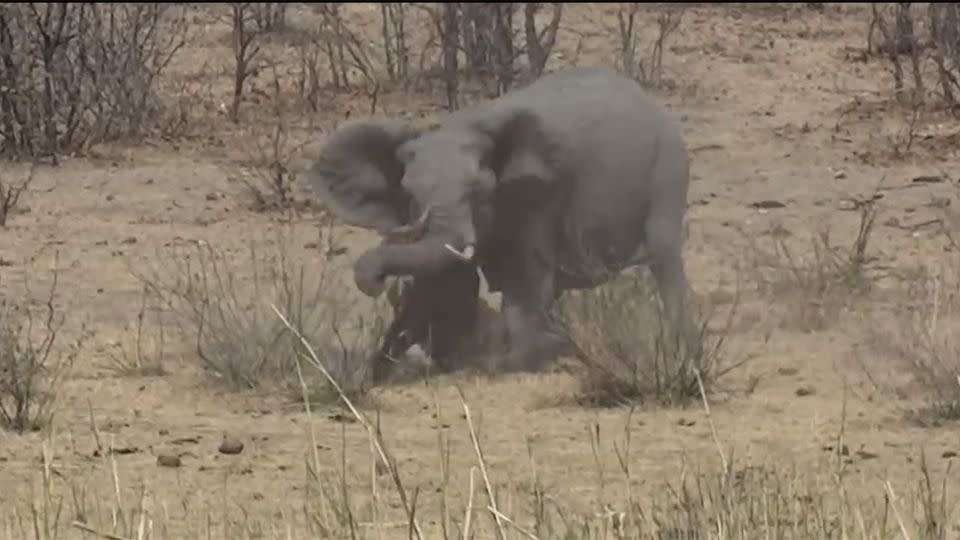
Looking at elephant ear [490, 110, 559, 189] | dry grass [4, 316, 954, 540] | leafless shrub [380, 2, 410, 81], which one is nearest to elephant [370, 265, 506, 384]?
elephant ear [490, 110, 559, 189]

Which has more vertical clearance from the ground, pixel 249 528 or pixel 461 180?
pixel 461 180

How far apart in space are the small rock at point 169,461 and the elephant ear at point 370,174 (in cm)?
133

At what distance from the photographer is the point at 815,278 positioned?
319 inches

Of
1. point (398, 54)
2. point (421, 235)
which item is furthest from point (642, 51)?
point (421, 235)

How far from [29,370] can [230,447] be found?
2.20 ft

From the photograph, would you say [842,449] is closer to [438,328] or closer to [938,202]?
[438,328]

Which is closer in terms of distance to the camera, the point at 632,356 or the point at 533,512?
the point at 533,512

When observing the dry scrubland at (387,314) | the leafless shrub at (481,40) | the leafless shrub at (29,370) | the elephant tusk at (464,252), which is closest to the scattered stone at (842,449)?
the dry scrubland at (387,314)

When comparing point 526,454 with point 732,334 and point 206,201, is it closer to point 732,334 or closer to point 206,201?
point 732,334

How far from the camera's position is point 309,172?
7117 millimetres

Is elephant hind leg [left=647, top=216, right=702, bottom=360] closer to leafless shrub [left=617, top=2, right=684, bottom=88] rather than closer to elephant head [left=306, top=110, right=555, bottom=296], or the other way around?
elephant head [left=306, top=110, right=555, bottom=296]

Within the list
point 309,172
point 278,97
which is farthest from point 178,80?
point 309,172

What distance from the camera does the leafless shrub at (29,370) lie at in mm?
6113

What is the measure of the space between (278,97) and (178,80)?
123 centimetres
